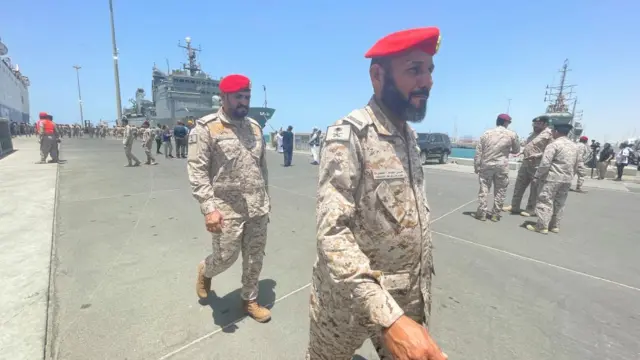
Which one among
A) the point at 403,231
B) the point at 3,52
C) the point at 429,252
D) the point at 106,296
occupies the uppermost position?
the point at 3,52

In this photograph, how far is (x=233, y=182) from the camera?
2494 millimetres

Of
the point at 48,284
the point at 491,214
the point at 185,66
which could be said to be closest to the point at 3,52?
the point at 185,66

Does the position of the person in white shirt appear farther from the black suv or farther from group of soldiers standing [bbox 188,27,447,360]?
group of soldiers standing [bbox 188,27,447,360]

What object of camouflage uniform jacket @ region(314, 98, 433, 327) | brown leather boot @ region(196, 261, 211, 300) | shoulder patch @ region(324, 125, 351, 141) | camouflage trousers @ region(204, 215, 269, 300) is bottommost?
brown leather boot @ region(196, 261, 211, 300)

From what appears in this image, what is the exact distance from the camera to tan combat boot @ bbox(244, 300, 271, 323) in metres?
2.55

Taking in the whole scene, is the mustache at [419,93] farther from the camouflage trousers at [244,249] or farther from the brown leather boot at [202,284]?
the brown leather boot at [202,284]

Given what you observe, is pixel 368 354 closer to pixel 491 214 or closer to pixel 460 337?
pixel 460 337

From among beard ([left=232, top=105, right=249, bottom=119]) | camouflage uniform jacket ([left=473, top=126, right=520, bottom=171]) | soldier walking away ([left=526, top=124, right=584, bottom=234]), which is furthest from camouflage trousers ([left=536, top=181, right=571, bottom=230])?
beard ([left=232, top=105, right=249, bottom=119])

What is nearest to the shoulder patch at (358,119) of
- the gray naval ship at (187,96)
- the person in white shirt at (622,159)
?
the person in white shirt at (622,159)

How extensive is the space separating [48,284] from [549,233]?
6.78m

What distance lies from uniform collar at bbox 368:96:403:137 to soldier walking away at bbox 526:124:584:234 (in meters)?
5.03

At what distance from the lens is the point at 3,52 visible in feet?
102

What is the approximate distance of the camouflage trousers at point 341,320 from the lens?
1341 millimetres

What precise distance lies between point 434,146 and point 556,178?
11.8 meters
